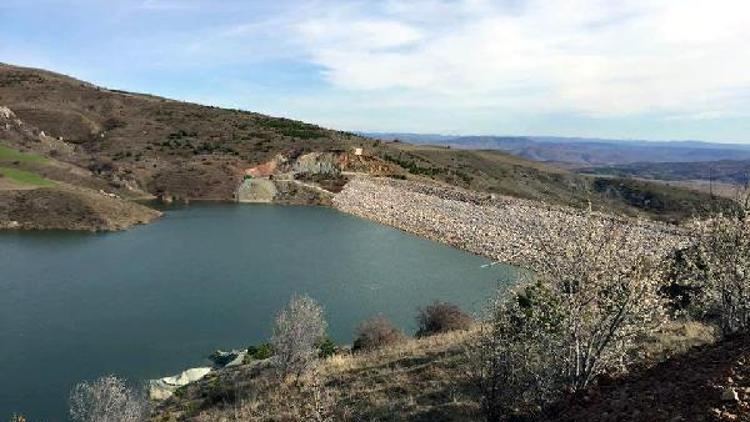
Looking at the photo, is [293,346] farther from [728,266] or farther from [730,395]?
[730,395]

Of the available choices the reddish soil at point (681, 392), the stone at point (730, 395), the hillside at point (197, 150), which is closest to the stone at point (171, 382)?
the reddish soil at point (681, 392)

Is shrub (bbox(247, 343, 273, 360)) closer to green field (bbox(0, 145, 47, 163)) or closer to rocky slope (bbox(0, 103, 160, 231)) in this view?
rocky slope (bbox(0, 103, 160, 231))

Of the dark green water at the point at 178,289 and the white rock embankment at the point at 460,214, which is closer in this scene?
the dark green water at the point at 178,289

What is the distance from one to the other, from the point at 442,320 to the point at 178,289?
1645 centimetres

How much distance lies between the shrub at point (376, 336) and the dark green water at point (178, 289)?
10.6 ft

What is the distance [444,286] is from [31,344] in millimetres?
22310

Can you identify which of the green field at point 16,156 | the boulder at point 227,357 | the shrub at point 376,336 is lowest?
the boulder at point 227,357

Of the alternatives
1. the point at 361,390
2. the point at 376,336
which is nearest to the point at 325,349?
the point at 376,336

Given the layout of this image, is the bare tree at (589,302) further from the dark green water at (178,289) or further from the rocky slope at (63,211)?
the rocky slope at (63,211)

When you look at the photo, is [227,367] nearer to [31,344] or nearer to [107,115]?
[31,344]

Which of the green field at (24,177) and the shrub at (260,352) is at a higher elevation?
the green field at (24,177)

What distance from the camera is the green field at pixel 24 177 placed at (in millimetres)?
60803

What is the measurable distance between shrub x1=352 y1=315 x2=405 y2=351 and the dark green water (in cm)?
324

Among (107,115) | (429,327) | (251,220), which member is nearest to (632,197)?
(251,220)
